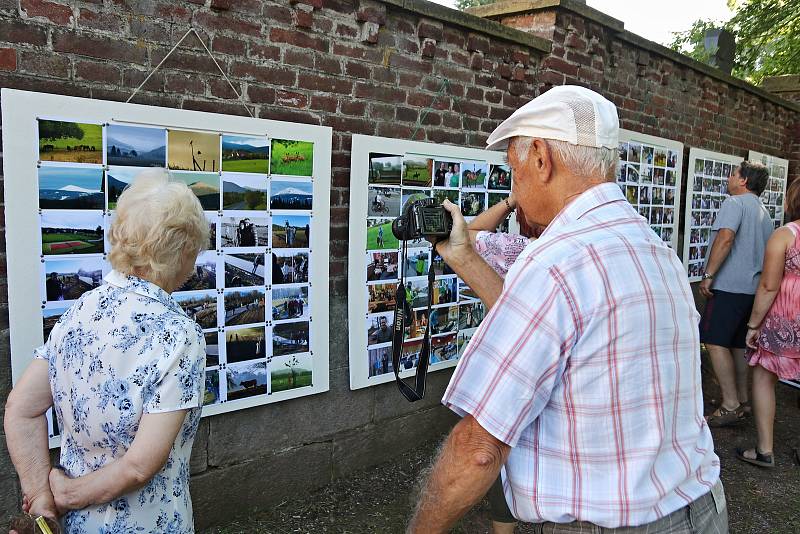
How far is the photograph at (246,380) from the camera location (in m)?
3.05

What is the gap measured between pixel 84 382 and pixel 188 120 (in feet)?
4.73

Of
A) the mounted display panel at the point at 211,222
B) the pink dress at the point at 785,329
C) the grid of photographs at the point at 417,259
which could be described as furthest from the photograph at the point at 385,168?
the pink dress at the point at 785,329

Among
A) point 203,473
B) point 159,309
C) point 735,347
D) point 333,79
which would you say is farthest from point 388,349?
point 735,347

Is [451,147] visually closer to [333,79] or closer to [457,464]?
[333,79]

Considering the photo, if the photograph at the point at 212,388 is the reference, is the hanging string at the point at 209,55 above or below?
above

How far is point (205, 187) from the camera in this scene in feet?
9.30

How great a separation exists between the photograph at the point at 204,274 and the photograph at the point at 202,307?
0.03m

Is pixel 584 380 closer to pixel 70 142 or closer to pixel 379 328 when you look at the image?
pixel 70 142

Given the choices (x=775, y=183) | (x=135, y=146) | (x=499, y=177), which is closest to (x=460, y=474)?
(x=135, y=146)

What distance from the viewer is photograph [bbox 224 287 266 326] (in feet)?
9.86

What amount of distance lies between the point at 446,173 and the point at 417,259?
1.92 ft

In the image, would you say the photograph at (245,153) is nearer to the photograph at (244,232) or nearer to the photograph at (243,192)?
the photograph at (243,192)

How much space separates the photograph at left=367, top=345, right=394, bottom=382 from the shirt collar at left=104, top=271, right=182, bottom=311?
204 centimetres

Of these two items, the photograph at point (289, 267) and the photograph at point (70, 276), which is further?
the photograph at point (289, 267)
